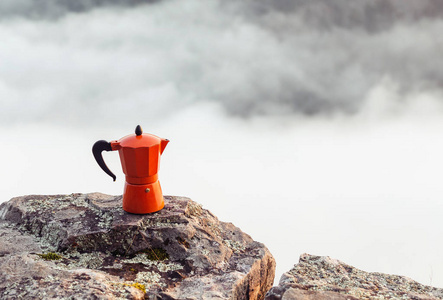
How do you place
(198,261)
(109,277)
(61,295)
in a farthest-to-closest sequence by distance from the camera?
(198,261)
(109,277)
(61,295)

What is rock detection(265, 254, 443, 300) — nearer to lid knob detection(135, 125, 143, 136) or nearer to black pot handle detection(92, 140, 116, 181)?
lid knob detection(135, 125, 143, 136)

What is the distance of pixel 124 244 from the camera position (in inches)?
133

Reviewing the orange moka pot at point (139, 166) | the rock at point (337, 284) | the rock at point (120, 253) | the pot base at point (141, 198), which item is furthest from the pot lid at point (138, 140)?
the rock at point (337, 284)

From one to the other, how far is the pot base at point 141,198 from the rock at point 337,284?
50.1 inches

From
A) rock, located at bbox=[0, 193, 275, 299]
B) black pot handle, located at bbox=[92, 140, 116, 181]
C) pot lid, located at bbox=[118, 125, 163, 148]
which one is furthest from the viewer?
black pot handle, located at bbox=[92, 140, 116, 181]

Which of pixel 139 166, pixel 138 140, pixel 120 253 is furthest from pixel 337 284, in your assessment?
pixel 138 140

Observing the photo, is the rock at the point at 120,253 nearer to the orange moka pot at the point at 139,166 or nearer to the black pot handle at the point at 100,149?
the orange moka pot at the point at 139,166

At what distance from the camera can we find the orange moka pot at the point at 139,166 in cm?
346

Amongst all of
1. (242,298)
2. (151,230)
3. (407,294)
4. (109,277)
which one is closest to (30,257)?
(109,277)

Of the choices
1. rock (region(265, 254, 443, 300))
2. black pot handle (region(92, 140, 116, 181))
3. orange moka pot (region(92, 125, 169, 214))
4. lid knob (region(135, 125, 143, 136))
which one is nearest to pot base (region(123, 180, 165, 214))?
orange moka pot (region(92, 125, 169, 214))

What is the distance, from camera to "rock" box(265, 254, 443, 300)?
9.20 feet

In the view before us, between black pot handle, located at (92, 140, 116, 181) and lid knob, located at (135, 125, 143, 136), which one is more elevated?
lid knob, located at (135, 125, 143, 136)

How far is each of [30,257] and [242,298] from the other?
1565 mm

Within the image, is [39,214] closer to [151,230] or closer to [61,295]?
[151,230]
